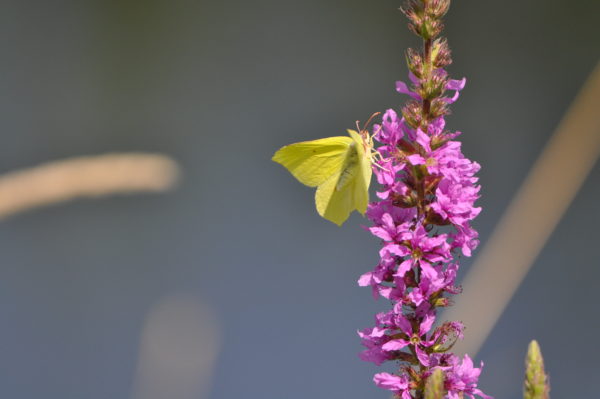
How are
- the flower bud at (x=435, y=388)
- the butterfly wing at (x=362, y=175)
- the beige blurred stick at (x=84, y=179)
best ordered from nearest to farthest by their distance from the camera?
1. the flower bud at (x=435, y=388)
2. the butterfly wing at (x=362, y=175)
3. the beige blurred stick at (x=84, y=179)

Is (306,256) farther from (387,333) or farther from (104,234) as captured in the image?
(387,333)

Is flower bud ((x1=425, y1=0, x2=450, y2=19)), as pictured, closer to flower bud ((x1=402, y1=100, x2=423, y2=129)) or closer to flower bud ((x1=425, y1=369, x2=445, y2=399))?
flower bud ((x1=402, y1=100, x2=423, y2=129))

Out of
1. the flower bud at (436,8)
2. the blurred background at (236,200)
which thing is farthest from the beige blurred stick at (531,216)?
the flower bud at (436,8)

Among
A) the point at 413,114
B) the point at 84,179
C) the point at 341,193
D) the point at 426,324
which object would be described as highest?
the point at 413,114

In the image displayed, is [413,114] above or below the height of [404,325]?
above

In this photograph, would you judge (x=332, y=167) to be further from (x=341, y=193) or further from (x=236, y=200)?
(x=236, y=200)

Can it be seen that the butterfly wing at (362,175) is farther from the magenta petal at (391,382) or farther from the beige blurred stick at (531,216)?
the beige blurred stick at (531,216)

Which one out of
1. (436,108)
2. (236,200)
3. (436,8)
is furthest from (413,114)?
(236,200)
